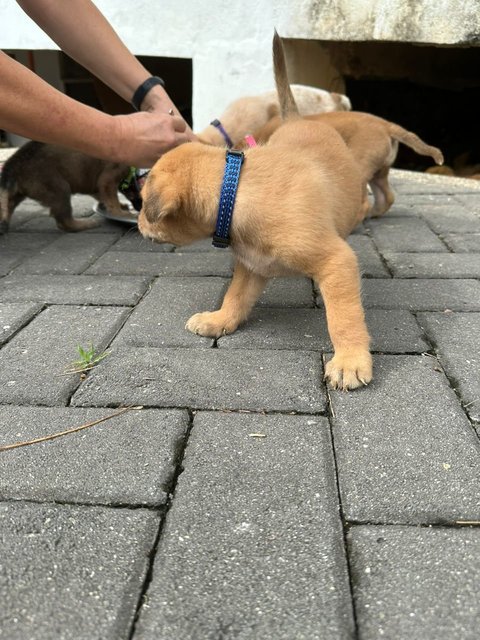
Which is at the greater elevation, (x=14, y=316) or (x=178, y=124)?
(x=178, y=124)

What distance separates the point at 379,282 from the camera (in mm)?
2598

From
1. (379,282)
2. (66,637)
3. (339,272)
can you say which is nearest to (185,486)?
(66,637)

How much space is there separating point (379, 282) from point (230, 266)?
733 mm

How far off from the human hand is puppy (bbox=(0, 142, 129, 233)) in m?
1.58

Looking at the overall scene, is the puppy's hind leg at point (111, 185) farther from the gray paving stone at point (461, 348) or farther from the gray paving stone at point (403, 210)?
the gray paving stone at point (461, 348)

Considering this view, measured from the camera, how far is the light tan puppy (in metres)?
1.77

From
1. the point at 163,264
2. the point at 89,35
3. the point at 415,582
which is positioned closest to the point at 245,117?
the point at 89,35

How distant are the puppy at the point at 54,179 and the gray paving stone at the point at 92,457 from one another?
2186mm

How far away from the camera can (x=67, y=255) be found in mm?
3111

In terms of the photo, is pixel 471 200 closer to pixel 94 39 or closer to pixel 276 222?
pixel 94 39

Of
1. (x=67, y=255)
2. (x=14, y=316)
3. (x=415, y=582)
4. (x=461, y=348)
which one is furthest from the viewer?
(x=67, y=255)

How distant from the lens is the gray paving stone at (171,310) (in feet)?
6.75

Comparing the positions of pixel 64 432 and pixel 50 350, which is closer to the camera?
pixel 64 432

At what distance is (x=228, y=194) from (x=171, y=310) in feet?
2.29
